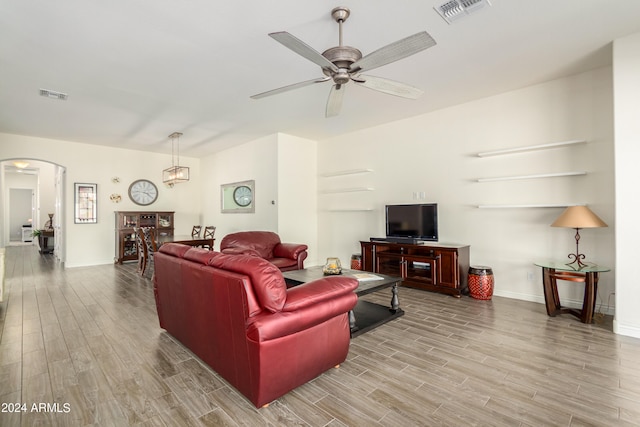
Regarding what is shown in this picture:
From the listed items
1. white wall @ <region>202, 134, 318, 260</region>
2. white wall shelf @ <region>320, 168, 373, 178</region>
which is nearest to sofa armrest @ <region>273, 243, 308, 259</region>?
white wall @ <region>202, 134, 318, 260</region>

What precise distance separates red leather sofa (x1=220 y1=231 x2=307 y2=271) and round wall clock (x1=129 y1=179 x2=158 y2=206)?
13.5 feet

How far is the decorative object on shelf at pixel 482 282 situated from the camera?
418 cm

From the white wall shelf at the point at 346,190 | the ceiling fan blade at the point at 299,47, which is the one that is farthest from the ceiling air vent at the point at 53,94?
the white wall shelf at the point at 346,190

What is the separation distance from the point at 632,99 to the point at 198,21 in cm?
427

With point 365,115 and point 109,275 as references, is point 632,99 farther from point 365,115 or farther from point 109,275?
point 109,275

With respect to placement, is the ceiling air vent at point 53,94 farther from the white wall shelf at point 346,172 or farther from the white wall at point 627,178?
the white wall at point 627,178

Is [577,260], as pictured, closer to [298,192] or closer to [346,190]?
[346,190]

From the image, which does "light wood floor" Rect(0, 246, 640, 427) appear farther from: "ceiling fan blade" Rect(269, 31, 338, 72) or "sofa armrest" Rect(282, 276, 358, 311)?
"ceiling fan blade" Rect(269, 31, 338, 72)

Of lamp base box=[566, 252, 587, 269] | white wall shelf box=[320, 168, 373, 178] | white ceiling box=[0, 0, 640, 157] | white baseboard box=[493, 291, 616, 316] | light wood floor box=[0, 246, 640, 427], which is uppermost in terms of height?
white ceiling box=[0, 0, 640, 157]

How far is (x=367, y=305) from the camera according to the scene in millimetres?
3924

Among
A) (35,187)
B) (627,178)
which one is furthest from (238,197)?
(35,187)

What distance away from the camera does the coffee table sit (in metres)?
3.04

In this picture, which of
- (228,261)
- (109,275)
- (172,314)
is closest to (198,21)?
(228,261)

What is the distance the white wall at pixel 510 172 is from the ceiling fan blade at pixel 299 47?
3.16 m
